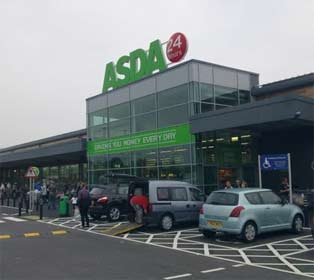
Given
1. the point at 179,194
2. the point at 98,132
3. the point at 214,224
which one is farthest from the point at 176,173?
the point at 214,224

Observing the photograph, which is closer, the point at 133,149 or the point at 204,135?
the point at 204,135

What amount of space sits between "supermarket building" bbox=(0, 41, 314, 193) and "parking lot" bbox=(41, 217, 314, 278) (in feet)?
17.4

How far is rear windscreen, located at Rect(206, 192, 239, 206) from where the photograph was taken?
12502 millimetres

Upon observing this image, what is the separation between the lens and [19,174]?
181ft

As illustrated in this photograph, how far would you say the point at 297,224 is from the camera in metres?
13.8

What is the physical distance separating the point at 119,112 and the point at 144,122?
2693mm

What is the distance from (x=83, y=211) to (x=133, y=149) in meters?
8.36

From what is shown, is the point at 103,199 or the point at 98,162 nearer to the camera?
the point at 103,199

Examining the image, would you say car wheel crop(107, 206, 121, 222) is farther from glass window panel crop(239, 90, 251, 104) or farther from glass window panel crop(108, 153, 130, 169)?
glass window panel crop(239, 90, 251, 104)

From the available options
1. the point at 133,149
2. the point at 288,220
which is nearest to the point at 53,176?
the point at 133,149

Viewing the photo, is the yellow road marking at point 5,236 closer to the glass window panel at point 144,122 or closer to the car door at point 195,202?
the car door at point 195,202

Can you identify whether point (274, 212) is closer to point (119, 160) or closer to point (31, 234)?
point (31, 234)

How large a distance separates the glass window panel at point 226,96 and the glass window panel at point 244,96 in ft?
1.07

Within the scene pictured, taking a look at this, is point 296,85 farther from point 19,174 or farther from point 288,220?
point 19,174
